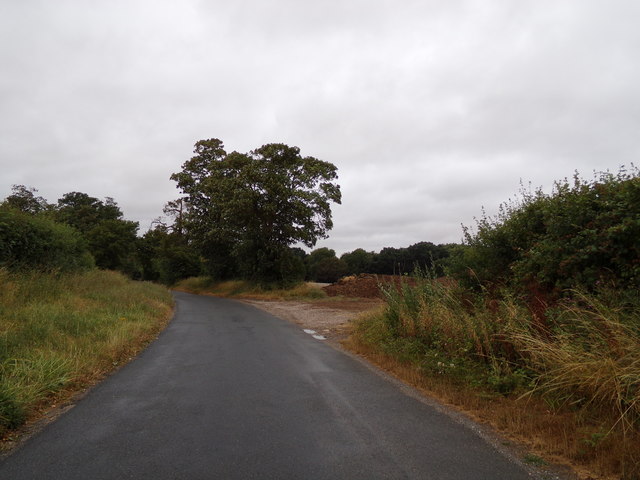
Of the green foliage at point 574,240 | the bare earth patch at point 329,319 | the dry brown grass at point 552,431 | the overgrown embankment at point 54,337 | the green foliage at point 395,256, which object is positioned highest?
the green foliage at point 395,256

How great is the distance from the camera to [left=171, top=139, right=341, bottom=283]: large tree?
29.8m

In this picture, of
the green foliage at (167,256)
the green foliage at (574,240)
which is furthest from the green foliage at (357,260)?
the green foliage at (574,240)

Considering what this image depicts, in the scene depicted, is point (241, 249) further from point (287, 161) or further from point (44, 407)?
point (44, 407)

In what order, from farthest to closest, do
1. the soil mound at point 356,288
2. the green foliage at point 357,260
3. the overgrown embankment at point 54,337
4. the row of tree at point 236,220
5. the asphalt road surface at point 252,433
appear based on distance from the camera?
1. the green foliage at point 357,260
2. the soil mound at point 356,288
3. the row of tree at point 236,220
4. the overgrown embankment at point 54,337
5. the asphalt road surface at point 252,433

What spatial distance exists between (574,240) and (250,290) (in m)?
29.3

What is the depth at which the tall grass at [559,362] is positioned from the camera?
13.6 ft

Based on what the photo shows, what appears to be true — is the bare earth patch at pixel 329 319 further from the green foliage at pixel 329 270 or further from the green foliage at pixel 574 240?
the green foliage at pixel 329 270

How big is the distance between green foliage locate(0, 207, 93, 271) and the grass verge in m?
14.4

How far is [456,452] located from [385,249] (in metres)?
63.2

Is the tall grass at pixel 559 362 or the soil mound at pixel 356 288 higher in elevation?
the soil mound at pixel 356 288

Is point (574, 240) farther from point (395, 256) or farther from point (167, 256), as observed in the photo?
point (395, 256)

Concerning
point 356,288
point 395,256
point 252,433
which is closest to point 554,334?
point 252,433

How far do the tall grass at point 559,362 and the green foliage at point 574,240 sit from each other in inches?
17.7

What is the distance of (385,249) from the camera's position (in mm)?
66625
